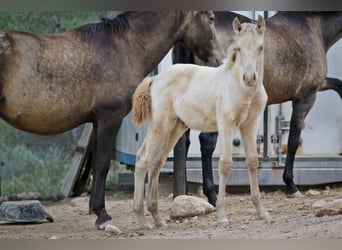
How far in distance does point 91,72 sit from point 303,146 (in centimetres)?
166

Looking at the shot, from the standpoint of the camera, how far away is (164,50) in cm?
486

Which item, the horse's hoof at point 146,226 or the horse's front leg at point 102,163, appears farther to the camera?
the horse's front leg at point 102,163

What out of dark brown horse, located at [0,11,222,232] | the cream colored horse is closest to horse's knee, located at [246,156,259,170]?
the cream colored horse

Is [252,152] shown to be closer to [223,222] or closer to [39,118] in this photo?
[223,222]

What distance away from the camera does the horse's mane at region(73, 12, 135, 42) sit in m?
4.67

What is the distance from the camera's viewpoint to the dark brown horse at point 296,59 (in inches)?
205

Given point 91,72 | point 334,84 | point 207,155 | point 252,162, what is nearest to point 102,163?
point 91,72

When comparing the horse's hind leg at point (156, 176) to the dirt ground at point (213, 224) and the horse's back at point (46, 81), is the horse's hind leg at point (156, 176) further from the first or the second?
the horse's back at point (46, 81)

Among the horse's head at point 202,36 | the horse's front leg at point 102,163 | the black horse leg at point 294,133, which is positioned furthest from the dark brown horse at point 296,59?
the horse's front leg at point 102,163

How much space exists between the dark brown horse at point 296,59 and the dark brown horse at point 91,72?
0.43m

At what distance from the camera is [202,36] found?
4879 millimetres

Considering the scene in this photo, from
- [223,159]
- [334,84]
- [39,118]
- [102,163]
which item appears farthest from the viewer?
[334,84]

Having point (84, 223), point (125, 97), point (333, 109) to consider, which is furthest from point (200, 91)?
point (333, 109)
